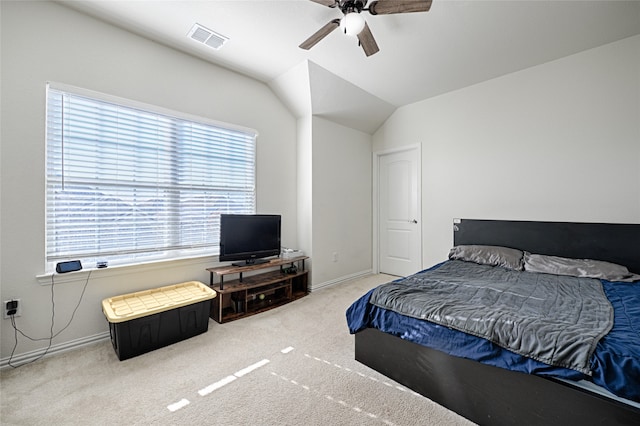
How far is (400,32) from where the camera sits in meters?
2.49

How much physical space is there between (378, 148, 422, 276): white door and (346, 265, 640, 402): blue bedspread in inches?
87.0

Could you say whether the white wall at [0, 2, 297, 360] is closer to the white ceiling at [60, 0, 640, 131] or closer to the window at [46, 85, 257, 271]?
the window at [46, 85, 257, 271]

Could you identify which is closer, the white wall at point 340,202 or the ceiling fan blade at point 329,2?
the ceiling fan blade at point 329,2

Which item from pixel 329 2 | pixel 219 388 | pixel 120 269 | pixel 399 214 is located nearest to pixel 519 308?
pixel 219 388

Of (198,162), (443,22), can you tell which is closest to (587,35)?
(443,22)

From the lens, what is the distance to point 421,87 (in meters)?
3.59

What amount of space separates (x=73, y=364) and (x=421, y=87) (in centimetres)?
462

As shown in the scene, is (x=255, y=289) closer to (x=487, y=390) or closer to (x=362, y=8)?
(x=487, y=390)

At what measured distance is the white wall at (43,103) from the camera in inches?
78.2

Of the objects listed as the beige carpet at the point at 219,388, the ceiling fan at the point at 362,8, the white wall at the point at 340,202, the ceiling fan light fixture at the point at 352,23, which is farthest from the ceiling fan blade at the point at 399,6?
the beige carpet at the point at 219,388

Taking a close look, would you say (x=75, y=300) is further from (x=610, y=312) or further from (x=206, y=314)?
(x=610, y=312)

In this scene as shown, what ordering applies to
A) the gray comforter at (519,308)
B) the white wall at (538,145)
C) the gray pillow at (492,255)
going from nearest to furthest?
the gray comforter at (519,308), the white wall at (538,145), the gray pillow at (492,255)

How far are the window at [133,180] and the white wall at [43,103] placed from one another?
10 cm

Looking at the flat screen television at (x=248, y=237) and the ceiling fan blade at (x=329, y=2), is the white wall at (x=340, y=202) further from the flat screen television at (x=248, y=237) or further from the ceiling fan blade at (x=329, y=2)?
the ceiling fan blade at (x=329, y=2)
